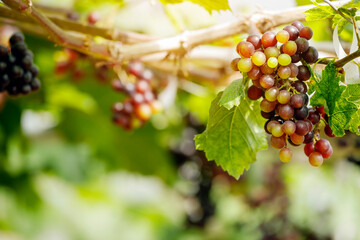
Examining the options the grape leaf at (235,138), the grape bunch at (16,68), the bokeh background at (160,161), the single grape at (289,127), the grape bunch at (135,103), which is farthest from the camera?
the bokeh background at (160,161)

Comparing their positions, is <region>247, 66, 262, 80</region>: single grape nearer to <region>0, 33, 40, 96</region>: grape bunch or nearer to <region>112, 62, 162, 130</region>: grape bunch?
<region>0, 33, 40, 96</region>: grape bunch

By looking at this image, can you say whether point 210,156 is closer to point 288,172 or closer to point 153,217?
point 288,172

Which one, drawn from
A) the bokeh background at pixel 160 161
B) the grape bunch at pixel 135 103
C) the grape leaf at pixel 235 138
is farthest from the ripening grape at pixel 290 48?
the bokeh background at pixel 160 161

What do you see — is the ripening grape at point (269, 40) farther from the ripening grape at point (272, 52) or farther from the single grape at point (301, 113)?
the single grape at point (301, 113)

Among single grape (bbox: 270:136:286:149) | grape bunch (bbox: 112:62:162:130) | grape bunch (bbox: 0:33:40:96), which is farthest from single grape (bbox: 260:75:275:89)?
grape bunch (bbox: 112:62:162:130)

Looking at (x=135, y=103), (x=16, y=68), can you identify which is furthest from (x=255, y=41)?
(x=135, y=103)
